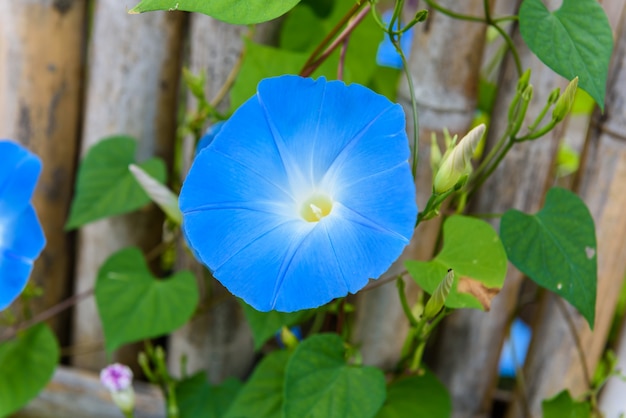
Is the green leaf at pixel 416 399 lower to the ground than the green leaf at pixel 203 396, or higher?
higher

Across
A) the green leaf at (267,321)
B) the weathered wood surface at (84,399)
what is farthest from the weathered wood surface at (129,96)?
the green leaf at (267,321)

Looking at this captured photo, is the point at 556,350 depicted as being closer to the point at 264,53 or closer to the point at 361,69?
the point at 361,69

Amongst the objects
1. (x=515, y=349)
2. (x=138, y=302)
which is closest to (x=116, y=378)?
(x=138, y=302)

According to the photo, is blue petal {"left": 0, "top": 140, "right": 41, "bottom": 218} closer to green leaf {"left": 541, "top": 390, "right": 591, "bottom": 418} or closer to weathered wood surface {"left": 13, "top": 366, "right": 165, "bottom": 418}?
weathered wood surface {"left": 13, "top": 366, "right": 165, "bottom": 418}

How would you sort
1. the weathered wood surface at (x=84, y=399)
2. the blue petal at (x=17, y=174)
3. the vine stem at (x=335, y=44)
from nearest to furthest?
the vine stem at (x=335, y=44) → the blue petal at (x=17, y=174) → the weathered wood surface at (x=84, y=399)

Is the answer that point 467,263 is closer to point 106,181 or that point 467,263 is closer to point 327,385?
point 327,385

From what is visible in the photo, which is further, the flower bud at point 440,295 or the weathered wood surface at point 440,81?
the weathered wood surface at point 440,81

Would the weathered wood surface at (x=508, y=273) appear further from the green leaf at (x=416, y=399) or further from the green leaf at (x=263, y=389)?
the green leaf at (x=263, y=389)
